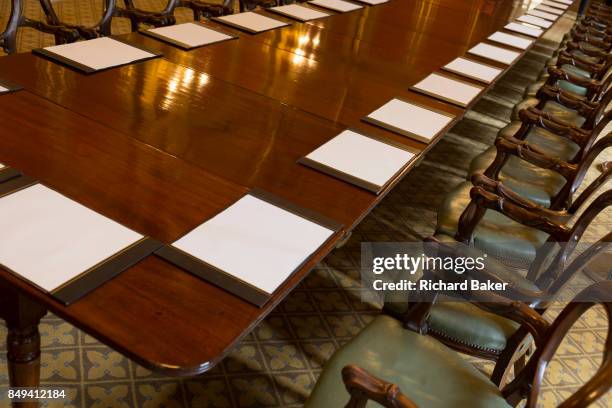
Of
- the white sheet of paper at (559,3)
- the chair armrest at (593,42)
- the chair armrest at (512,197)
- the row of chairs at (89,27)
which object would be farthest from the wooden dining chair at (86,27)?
the white sheet of paper at (559,3)

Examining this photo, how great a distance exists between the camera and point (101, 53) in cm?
163

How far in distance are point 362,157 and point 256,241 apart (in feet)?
1.51

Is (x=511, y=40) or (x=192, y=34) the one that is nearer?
(x=192, y=34)

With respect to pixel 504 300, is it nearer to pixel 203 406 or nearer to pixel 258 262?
pixel 258 262

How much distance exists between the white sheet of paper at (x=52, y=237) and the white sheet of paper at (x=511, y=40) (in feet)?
8.07

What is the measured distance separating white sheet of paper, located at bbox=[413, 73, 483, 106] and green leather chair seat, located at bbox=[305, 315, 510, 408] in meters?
0.95

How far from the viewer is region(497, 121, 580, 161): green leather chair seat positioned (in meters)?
2.30

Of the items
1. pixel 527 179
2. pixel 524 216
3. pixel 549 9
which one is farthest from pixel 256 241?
pixel 549 9

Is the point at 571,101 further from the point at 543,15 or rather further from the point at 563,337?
the point at 543,15

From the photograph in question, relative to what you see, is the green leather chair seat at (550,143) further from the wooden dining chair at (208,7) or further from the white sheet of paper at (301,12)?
the wooden dining chair at (208,7)

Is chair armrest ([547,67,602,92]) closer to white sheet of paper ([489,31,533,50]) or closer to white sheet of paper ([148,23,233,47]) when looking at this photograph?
white sheet of paper ([489,31,533,50])

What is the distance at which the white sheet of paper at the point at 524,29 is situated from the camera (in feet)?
10.5

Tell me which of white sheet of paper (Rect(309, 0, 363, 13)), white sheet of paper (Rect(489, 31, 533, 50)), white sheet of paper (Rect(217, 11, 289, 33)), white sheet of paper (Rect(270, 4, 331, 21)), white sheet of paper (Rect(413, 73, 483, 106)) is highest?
white sheet of paper (Rect(489, 31, 533, 50))

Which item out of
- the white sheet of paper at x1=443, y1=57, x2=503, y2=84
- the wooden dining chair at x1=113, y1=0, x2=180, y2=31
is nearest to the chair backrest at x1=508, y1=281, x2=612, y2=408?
the white sheet of paper at x1=443, y1=57, x2=503, y2=84
